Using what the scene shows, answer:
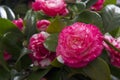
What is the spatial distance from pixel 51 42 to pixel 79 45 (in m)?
0.06

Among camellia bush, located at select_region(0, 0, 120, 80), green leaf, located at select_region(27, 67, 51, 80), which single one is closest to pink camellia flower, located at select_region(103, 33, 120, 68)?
camellia bush, located at select_region(0, 0, 120, 80)

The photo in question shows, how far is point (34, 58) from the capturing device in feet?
1.73

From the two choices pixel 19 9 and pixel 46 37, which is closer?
pixel 46 37

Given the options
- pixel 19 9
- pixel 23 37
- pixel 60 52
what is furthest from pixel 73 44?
pixel 19 9

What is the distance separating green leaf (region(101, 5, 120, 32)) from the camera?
0.55m

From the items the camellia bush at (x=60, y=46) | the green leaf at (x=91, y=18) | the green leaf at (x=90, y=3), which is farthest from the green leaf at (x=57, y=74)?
the green leaf at (x=90, y=3)

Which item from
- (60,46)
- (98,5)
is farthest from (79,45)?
(98,5)

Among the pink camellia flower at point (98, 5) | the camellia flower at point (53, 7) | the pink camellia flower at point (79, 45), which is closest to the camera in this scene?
the pink camellia flower at point (79, 45)

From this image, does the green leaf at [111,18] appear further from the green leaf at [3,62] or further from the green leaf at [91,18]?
the green leaf at [3,62]

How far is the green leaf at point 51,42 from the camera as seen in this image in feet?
1.64

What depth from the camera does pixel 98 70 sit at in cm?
47

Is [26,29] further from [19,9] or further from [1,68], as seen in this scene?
[19,9]

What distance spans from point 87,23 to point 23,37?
0.13 m

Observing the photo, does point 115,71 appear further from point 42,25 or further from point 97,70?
point 42,25
